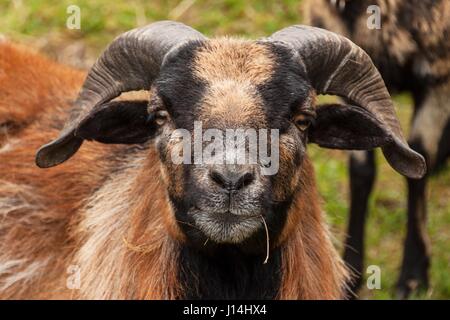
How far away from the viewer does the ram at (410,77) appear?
9547mm

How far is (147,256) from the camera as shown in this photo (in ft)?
23.7

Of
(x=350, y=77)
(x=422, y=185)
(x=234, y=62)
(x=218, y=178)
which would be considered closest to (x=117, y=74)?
(x=234, y=62)

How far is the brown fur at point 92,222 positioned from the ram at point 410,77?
6.58 ft

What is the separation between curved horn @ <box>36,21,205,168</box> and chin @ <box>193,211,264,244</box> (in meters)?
1.18

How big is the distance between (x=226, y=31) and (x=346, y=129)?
22.5 ft

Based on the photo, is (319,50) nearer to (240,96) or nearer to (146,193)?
(240,96)

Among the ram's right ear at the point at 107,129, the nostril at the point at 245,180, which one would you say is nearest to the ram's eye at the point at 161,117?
the ram's right ear at the point at 107,129

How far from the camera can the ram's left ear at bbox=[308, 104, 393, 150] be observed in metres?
7.11

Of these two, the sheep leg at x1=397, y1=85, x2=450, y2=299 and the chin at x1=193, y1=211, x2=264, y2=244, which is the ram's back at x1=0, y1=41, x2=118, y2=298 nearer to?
the chin at x1=193, y1=211, x2=264, y2=244

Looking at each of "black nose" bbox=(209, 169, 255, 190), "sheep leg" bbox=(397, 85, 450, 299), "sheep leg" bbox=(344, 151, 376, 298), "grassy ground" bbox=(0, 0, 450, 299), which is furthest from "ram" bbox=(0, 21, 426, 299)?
"grassy ground" bbox=(0, 0, 450, 299)

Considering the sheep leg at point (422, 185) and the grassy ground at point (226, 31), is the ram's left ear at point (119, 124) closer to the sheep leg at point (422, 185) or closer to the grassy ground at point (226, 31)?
the sheep leg at point (422, 185)

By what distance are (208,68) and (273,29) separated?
7.46 metres

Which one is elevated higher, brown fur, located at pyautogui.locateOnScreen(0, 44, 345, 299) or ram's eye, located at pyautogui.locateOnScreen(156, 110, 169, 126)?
ram's eye, located at pyautogui.locateOnScreen(156, 110, 169, 126)
